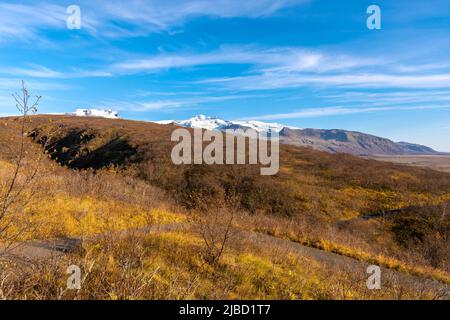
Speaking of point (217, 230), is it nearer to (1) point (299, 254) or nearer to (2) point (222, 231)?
(2) point (222, 231)

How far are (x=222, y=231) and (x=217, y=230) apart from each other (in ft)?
1.34

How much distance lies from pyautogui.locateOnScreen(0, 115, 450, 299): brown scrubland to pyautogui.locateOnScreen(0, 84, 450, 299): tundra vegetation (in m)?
0.06

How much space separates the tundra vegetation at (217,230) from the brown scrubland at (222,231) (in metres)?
0.06

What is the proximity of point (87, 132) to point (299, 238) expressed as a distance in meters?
55.2

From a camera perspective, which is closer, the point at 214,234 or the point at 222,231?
the point at 214,234

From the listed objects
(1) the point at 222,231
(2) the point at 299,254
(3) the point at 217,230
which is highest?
(3) the point at 217,230

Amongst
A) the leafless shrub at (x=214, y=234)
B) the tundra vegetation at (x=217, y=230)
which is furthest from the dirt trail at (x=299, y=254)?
the leafless shrub at (x=214, y=234)

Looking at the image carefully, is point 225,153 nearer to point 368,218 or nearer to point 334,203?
point 334,203

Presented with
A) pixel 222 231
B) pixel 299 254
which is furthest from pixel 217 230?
pixel 299 254

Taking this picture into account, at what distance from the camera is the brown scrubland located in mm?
7395

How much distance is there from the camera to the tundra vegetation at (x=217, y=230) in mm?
7294

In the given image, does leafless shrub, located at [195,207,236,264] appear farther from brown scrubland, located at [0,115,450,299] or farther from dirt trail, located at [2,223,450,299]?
dirt trail, located at [2,223,450,299]

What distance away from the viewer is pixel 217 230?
39.8 ft
